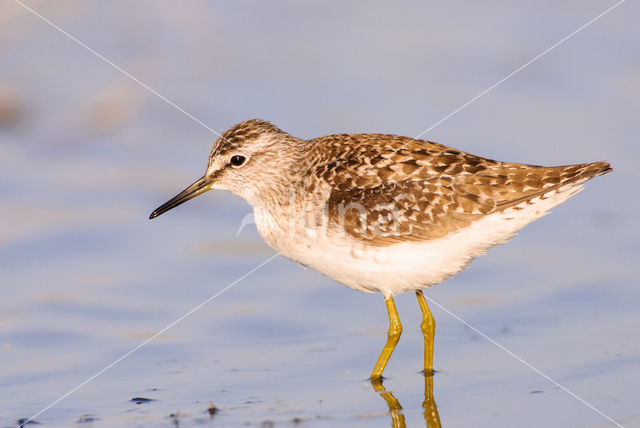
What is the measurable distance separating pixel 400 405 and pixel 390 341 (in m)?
1.41

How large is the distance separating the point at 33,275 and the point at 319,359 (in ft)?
14.2

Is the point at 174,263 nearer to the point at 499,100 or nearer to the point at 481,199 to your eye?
the point at 481,199

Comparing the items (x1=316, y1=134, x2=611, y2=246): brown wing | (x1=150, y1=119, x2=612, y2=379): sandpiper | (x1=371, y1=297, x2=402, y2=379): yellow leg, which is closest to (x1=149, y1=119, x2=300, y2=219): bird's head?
(x1=150, y1=119, x2=612, y2=379): sandpiper

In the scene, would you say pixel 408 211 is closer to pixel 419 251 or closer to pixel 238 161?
pixel 419 251

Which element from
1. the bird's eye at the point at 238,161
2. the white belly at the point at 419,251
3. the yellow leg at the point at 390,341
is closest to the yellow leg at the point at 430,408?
the yellow leg at the point at 390,341

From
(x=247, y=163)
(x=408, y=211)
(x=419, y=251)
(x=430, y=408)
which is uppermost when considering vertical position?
(x=247, y=163)

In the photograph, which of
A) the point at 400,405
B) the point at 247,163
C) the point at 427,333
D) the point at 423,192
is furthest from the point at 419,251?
the point at 247,163

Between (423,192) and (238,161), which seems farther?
(238,161)

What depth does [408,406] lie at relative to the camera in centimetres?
902

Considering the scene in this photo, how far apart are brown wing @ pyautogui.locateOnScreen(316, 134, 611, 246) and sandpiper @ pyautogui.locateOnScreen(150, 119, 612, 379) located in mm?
10

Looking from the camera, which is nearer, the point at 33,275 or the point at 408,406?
the point at 408,406

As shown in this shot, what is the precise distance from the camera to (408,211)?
32.8 feet

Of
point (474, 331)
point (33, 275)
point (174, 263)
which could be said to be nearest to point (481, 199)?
point (474, 331)

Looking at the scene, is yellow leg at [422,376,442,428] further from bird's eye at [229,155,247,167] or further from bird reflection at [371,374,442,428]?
A: bird's eye at [229,155,247,167]
